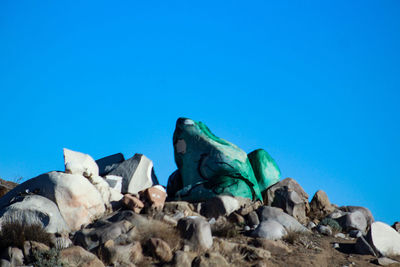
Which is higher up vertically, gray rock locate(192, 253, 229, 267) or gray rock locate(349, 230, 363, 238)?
gray rock locate(349, 230, 363, 238)

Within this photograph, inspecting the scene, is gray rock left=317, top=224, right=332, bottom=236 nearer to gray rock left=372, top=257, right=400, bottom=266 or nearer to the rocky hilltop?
the rocky hilltop

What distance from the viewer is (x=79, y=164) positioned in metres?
9.95

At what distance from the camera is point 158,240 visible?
23.9 ft

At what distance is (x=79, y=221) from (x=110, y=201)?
124 cm

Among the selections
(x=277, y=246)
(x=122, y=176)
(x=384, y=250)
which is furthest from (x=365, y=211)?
(x=122, y=176)

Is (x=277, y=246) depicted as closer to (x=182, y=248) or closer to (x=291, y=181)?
(x=182, y=248)

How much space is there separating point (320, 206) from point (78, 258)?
19.9ft

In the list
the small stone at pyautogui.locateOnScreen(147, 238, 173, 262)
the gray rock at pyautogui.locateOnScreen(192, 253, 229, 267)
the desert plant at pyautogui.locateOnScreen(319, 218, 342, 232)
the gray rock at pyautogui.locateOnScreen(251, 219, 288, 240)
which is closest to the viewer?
the gray rock at pyautogui.locateOnScreen(192, 253, 229, 267)

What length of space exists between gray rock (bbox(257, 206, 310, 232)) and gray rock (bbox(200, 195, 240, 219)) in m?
0.53

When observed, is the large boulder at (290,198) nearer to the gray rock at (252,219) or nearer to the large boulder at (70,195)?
the gray rock at (252,219)

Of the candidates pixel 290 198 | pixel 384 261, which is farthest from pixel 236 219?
pixel 384 261

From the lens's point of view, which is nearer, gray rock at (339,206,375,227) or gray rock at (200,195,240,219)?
gray rock at (200,195,240,219)

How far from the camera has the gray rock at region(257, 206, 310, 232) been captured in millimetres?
9180

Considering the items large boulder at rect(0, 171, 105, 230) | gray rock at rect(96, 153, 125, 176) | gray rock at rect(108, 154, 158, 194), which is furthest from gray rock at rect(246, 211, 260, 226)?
gray rock at rect(96, 153, 125, 176)
